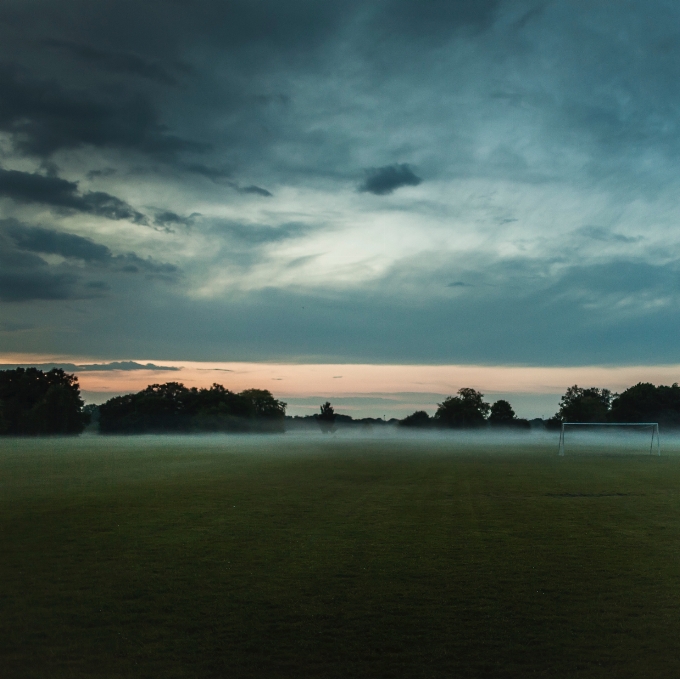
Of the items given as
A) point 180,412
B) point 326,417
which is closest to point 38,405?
point 180,412

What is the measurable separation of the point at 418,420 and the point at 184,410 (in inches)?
2685

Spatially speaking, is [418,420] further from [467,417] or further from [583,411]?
[583,411]

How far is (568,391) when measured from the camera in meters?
167

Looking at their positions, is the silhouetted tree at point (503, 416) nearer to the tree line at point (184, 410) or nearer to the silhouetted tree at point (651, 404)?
the tree line at point (184, 410)

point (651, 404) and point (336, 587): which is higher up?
point (651, 404)

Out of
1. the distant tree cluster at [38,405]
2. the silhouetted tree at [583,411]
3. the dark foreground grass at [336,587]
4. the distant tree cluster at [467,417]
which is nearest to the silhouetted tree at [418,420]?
the distant tree cluster at [467,417]

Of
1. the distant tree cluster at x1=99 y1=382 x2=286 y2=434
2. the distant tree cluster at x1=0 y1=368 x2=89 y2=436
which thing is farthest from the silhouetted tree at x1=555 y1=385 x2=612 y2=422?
the distant tree cluster at x1=0 y1=368 x2=89 y2=436

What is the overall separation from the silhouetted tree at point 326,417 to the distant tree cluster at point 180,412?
19509 mm

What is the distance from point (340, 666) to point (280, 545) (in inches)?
222

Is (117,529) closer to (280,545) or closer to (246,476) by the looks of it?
(280,545)

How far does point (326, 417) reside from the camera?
6191 inches

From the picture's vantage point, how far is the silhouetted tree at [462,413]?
543ft

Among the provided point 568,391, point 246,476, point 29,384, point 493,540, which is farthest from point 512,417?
point 493,540

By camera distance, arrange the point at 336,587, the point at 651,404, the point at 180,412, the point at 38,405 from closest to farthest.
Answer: the point at 336,587 < the point at 38,405 < the point at 651,404 < the point at 180,412
